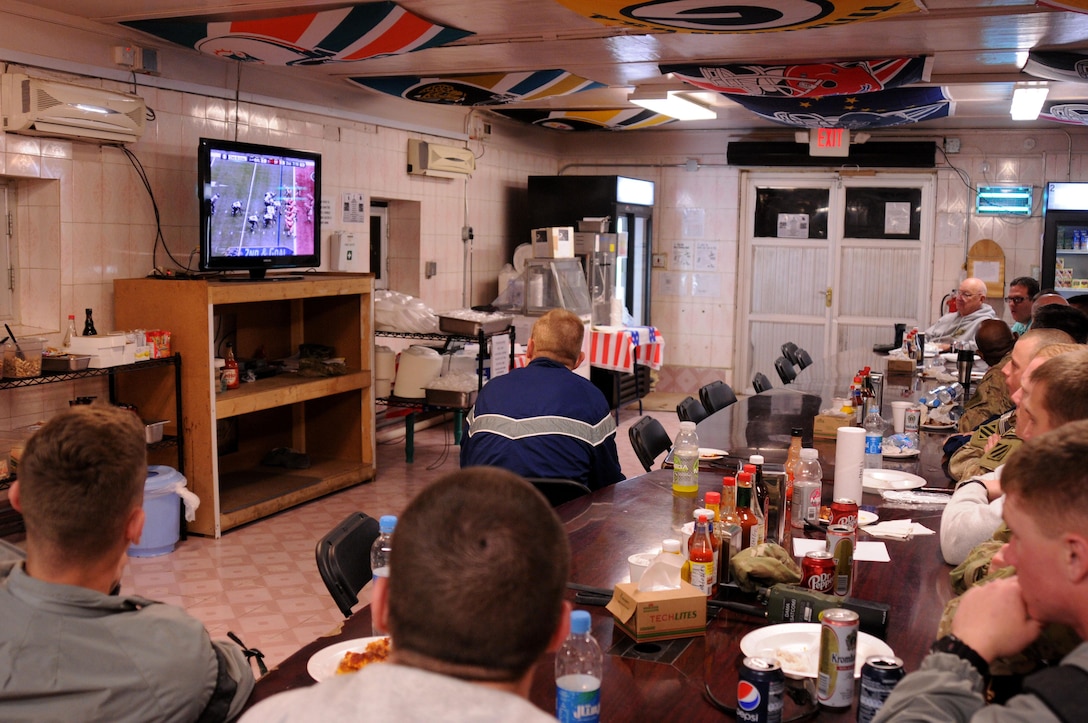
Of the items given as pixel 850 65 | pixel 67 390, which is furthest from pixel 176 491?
pixel 850 65

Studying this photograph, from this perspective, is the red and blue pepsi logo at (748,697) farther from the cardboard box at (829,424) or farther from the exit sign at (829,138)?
the exit sign at (829,138)

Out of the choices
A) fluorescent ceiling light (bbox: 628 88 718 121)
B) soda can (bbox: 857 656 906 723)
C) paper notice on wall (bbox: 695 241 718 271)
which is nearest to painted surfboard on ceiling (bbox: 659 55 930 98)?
fluorescent ceiling light (bbox: 628 88 718 121)

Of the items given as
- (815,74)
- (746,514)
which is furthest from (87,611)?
(815,74)

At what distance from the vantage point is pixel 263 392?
19.7 feet

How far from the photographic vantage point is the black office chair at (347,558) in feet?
8.57

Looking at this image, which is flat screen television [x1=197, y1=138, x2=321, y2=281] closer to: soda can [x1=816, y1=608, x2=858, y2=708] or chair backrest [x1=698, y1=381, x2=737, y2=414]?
chair backrest [x1=698, y1=381, x2=737, y2=414]

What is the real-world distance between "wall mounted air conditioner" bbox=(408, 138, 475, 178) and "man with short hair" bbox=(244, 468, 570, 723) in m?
7.45

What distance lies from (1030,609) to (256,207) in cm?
532

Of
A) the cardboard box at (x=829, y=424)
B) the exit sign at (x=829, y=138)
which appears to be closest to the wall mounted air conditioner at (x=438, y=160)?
the exit sign at (x=829, y=138)

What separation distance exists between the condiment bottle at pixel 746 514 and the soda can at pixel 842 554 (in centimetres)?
24

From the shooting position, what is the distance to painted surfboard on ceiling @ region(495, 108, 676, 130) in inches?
367

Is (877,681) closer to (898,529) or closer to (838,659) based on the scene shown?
(838,659)

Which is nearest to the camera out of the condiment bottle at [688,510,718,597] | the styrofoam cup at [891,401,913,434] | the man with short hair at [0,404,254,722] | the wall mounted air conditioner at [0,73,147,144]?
the man with short hair at [0,404,254,722]

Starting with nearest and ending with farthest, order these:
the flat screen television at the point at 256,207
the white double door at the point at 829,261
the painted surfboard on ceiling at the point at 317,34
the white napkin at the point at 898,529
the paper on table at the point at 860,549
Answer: the paper on table at the point at 860,549
the white napkin at the point at 898,529
the painted surfboard on ceiling at the point at 317,34
the flat screen television at the point at 256,207
the white double door at the point at 829,261
